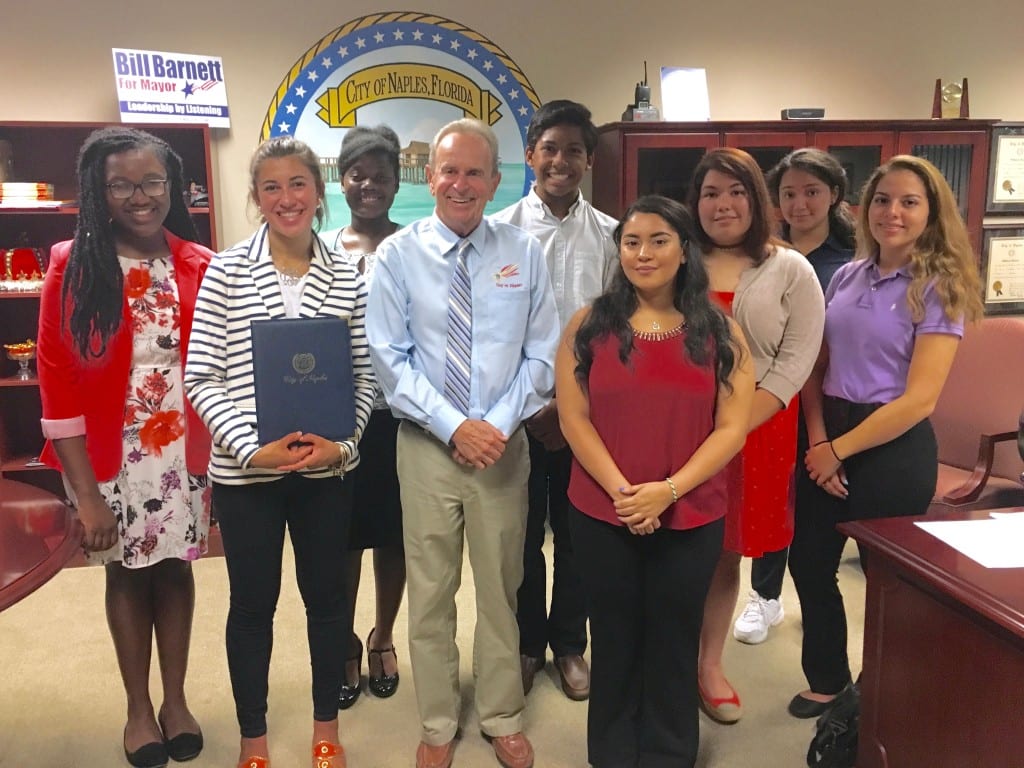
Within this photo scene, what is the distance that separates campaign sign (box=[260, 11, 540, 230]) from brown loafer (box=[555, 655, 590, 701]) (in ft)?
7.46

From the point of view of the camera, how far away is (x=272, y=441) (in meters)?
1.73

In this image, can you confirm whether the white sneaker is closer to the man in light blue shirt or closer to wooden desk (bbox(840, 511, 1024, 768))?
wooden desk (bbox(840, 511, 1024, 768))

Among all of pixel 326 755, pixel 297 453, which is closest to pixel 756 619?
pixel 326 755

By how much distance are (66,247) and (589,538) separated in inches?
54.0

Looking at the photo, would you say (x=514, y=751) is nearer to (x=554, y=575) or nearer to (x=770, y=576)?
(x=554, y=575)

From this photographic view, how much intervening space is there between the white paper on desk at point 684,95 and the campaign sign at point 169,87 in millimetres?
2026

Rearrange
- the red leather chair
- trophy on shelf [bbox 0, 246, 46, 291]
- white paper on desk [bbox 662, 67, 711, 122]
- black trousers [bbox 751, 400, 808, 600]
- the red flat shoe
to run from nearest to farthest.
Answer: the red flat shoe, black trousers [bbox 751, 400, 808, 600], the red leather chair, trophy on shelf [bbox 0, 246, 46, 291], white paper on desk [bbox 662, 67, 711, 122]

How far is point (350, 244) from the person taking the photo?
2.42 metres

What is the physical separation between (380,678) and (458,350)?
112 centimetres

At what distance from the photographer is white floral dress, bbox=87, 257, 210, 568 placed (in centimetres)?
189

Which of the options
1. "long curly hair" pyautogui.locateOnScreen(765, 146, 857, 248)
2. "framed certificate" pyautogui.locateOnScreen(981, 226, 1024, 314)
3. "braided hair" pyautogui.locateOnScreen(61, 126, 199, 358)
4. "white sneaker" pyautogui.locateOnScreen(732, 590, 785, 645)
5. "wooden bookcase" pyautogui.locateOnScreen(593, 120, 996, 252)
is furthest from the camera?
"framed certificate" pyautogui.locateOnScreen(981, 226, 1024, 314)

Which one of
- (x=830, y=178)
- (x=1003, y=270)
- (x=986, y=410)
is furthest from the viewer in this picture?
(x=1003, y=270)

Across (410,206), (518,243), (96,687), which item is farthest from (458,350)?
(410,206)

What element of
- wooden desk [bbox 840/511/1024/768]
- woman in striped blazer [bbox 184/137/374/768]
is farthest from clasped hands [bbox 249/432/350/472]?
wooden desk [bbox 840/511/1024/768]
